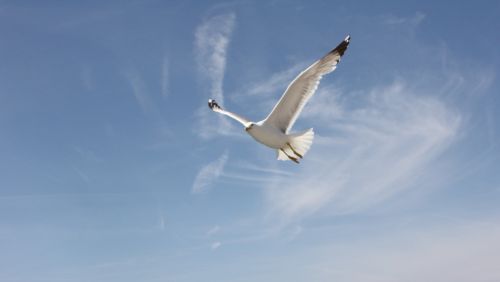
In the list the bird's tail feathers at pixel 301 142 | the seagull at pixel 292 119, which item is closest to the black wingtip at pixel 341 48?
the seagull at pixel 292 119

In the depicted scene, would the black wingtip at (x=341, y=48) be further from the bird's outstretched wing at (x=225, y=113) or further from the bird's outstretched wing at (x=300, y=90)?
the bird's outstretched wing at (x=225, y=113)

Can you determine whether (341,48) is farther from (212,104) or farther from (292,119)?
(212,104)

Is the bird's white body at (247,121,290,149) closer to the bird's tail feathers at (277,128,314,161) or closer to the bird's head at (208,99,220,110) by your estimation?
the bird's tail feathers at (277,128,314,161)

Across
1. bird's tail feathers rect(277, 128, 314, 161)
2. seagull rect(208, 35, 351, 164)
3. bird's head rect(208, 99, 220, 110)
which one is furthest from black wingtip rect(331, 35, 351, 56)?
bird's head rect(208, 99, 220, 110)

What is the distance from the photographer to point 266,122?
14.8 meters

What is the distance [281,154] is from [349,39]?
3648 mm

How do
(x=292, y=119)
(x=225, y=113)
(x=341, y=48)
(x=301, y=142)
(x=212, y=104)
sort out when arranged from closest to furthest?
(x=341, y=48)
(x=301, y=142)
(x=292, y=119)
(x=225, y=113)
(x=212, y=104)

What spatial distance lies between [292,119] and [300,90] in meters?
0.97

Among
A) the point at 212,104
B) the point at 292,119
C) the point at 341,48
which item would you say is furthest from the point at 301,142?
the point at 212,104

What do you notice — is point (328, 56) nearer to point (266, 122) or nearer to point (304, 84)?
point (304, 84)

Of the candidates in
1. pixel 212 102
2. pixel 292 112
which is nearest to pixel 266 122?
pixel 292 112

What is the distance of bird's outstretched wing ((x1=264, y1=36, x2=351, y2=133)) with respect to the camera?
13.7 m

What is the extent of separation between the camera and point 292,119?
15.1 m

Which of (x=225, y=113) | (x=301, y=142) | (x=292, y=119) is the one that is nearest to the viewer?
(x=301, y=142)
